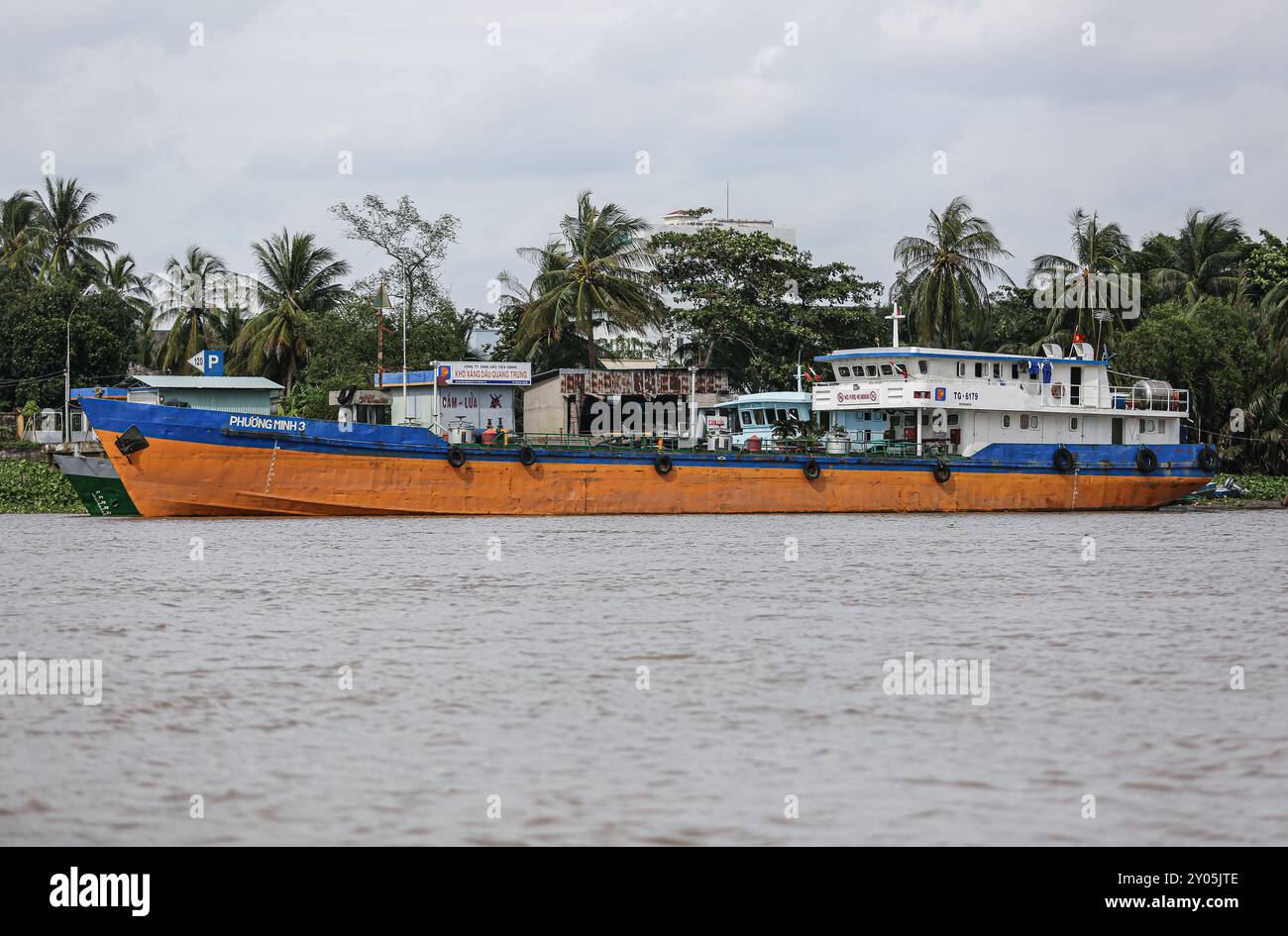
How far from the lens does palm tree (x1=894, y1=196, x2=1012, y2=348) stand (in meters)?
54.8

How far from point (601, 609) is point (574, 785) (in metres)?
8.09

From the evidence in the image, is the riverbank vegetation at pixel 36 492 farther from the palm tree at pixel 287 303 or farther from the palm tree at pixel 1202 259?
the palm tree at pixel 1202 259

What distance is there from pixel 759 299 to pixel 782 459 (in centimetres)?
1878

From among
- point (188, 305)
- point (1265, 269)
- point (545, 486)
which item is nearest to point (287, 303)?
point (188, 305)

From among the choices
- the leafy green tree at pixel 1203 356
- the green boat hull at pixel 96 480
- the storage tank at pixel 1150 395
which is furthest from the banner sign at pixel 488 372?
Answer: the leafy green tree at pixel 1203 356

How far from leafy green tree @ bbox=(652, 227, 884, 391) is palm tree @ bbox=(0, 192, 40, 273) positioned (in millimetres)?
28590

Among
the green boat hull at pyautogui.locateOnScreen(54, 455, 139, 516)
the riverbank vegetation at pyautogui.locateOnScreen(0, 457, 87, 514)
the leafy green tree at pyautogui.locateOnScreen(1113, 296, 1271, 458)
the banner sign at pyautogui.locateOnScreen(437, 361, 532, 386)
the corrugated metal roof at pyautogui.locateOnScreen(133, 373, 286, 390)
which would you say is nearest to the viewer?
the green boat hull at pyautogui.locateOnScreen(54, 455, 139, 516)

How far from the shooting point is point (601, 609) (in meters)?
16.6

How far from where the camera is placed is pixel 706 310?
54500mm

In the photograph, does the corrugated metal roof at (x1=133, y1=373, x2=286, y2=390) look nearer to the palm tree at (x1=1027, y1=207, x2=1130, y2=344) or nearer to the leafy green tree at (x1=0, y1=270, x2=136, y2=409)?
the leafy green tree at (x1=0, y1=270, x2=136, y2=409)

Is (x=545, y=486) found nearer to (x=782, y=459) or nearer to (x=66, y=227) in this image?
(x=782, y=459)

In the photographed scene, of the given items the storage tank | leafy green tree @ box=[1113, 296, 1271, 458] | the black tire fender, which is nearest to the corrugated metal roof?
the black tire fender
